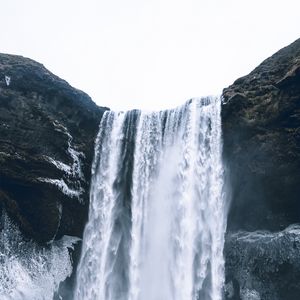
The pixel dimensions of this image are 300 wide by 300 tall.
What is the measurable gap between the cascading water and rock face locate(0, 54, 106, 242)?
1.23 metres

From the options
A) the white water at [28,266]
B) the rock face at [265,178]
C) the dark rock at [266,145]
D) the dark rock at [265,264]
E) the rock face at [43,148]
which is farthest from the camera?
the rock face at [43,148]

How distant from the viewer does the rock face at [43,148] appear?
24.2 m

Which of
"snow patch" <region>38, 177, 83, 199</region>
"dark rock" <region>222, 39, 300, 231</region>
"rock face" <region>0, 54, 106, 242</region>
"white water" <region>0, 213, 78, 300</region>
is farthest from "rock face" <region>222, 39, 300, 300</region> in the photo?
"white water" <region>0, 213, 78, 300</region>

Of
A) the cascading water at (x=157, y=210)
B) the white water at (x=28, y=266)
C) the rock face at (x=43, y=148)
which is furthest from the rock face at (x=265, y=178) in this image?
the white water at (x=28, y=266)

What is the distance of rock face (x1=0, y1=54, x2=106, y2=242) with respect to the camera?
24.2 m

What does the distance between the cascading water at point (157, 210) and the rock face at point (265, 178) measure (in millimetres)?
1029

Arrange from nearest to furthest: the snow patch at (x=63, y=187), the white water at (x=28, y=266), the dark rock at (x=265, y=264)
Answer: the dark rock at (x=265, y=264)
the white water at (x=28, y=266)
the snow patch at (x=63, y=187)

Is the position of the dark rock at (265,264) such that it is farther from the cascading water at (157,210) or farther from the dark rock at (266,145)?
the dark rock at (266,145)

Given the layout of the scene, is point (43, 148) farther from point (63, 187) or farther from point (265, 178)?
point (265, 178)

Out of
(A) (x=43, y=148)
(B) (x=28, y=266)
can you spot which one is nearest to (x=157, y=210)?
(A) (x=43, y=148)

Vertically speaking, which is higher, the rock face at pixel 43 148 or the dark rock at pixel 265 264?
the rock face at pixel 43 148

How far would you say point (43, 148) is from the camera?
83.4 feet

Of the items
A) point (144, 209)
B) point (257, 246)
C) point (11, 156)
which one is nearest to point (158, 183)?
point (144, 209)

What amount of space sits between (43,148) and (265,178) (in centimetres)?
1356
